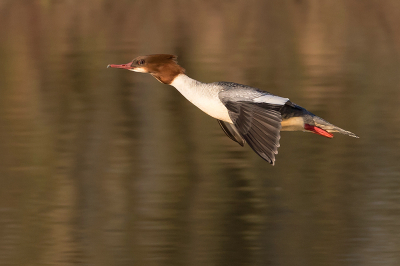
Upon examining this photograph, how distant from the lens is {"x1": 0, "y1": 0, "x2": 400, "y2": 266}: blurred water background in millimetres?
4945

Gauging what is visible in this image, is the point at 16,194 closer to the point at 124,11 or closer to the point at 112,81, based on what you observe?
the point at 112,81

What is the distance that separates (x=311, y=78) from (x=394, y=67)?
1.58 meters

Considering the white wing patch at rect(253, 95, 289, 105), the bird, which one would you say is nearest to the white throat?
the bird

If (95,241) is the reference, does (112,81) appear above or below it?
above

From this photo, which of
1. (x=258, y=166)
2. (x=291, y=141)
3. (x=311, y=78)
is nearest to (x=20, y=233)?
(x=258, y=166)

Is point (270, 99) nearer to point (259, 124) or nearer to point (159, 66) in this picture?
point (259, 124)

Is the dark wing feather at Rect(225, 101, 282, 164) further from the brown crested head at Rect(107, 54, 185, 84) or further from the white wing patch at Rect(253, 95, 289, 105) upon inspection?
the brown crested head at Rect(107, 54, 185, 84)

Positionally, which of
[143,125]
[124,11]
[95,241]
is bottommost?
[95,241]

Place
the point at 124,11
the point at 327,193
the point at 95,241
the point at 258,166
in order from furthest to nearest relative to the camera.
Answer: the point at 124,11 < the point at 258,166 < the point at 327,193 < the point at 95,241

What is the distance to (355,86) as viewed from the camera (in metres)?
8.55

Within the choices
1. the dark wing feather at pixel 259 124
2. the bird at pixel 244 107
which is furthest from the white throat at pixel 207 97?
the dark wing feather at pixel 259 124

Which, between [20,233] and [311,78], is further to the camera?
[311,78]

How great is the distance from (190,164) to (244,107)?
7.90 ft

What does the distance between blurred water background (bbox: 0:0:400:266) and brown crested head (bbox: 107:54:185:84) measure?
1.47 meters
